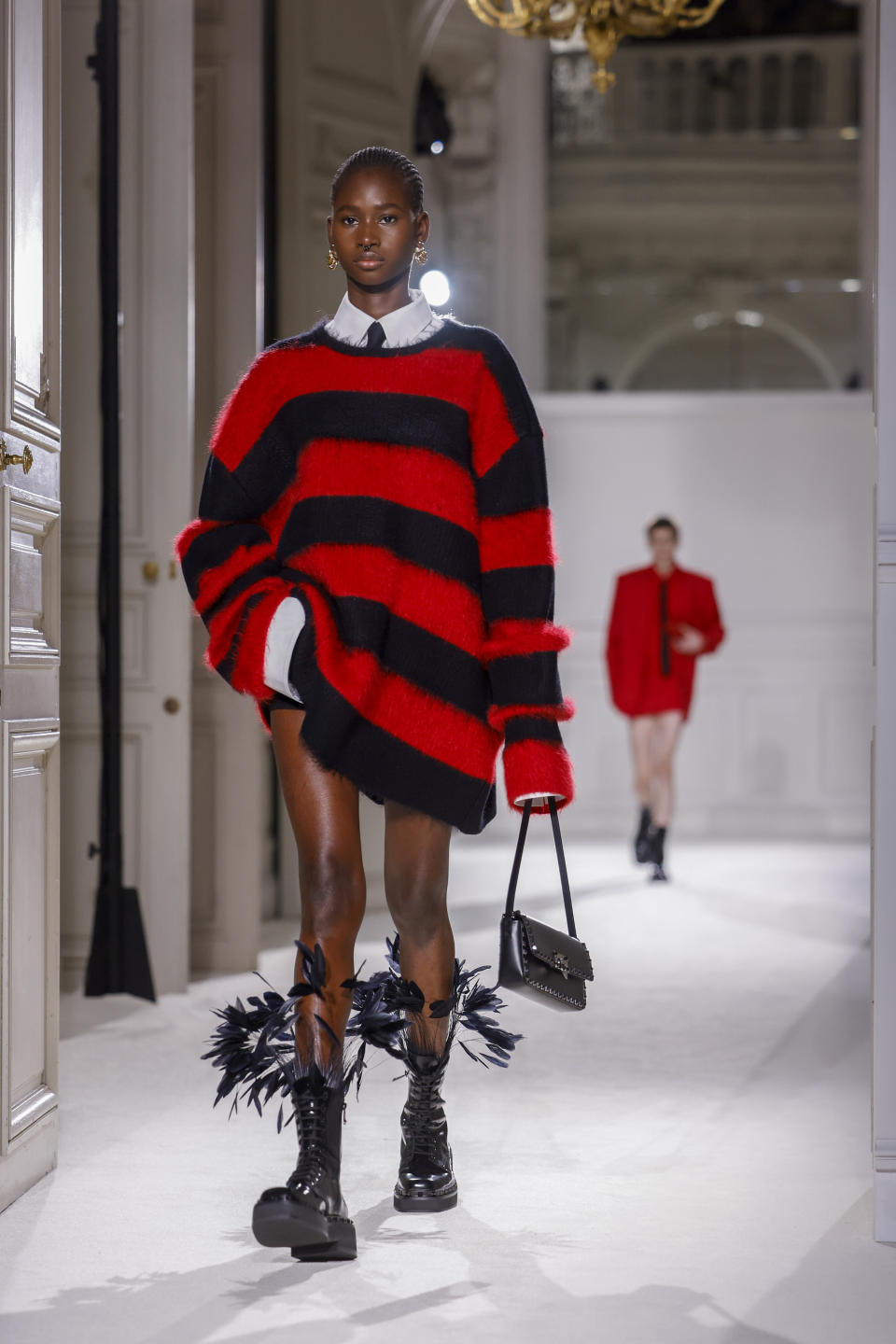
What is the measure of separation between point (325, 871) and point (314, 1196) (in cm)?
38

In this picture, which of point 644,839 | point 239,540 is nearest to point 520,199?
point 644,839

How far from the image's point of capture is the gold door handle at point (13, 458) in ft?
7.16

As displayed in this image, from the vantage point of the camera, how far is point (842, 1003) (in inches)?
146

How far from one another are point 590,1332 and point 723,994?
7.11 feet

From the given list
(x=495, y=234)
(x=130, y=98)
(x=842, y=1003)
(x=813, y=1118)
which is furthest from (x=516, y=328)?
(x=813, y=1118)

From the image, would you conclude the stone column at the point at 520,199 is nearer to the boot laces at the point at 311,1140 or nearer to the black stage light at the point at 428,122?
the black stage light at the point at 428,122

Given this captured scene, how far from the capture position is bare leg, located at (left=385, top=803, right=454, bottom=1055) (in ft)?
6.69

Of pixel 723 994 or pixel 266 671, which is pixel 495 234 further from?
pixel 266 671

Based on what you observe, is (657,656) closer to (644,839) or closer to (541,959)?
(644,839)

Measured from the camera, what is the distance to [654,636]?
6.50 metres

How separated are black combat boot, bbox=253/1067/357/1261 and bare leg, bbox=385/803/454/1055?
0.19 m

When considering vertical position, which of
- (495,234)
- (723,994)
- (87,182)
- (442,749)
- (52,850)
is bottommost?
(723,994)

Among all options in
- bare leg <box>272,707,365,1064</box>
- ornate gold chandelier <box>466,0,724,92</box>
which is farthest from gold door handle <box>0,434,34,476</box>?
ornate gold chandelier <box>466,0,724,92</box>

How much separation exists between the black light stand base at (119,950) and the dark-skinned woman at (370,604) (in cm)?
176
